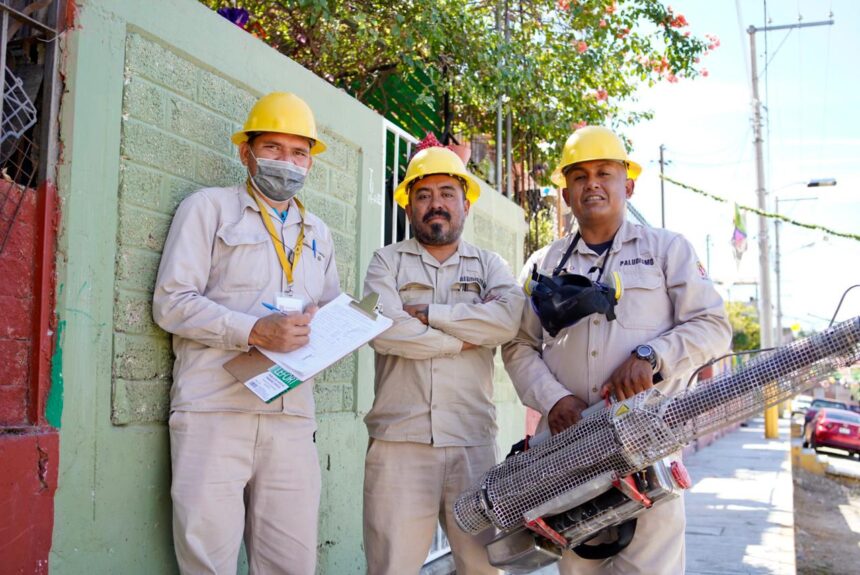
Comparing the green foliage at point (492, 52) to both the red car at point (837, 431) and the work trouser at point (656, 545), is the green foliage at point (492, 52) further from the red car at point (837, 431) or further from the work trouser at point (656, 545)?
the red car at point (837, 431)

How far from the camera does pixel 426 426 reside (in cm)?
375

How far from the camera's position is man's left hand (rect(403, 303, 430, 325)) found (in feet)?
12.4

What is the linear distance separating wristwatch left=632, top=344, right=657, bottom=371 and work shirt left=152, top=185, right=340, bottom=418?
1.36 m

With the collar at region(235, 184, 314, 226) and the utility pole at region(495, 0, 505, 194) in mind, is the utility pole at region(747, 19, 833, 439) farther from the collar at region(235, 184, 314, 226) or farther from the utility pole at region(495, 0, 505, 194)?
the collar at region(235, 184, 314, 226)

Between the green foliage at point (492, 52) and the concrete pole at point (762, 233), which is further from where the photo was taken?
the concrete pole at point (762, 233)

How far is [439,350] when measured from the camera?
373cm

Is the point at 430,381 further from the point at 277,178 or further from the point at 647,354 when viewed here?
the point at 277,178

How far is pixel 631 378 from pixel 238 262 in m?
1.60

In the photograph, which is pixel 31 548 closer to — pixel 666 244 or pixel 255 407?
pixel 255 407

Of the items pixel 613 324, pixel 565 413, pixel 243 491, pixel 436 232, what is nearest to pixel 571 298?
pixel 613 324

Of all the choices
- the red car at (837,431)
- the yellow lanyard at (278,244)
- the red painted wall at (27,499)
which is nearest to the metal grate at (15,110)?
the yellow lanyard at (278,244)

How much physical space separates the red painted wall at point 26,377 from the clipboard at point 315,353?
0.68m

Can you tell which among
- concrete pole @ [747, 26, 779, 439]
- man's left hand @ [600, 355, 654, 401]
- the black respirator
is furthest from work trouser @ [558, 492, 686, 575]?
concrete pole @ [747, 26, 779, 439]

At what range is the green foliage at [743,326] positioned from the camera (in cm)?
4878
